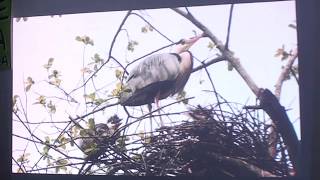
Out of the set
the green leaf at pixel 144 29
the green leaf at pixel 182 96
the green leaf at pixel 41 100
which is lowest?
the green leaf at pixel 182 96

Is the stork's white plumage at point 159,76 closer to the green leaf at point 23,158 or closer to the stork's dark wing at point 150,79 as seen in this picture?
the stork's dark wing at point 150,79

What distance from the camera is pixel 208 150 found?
1759 millimetres

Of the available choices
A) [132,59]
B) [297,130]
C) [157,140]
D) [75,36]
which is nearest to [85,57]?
[75,36]

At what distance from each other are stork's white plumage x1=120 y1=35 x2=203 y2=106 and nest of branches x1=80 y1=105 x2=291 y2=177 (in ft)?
0.51

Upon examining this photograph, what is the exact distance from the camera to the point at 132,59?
187cm

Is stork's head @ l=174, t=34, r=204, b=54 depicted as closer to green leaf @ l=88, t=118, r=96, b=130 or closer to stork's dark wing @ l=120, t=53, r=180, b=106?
stork's dark wing @ l=120, t=53, r=180, b=106

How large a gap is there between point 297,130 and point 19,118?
1.35 m

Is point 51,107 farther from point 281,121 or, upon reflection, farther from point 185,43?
point 281,121

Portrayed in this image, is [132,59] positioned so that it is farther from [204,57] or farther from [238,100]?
[238,100]

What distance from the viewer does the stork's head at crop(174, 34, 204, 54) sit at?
5.94 feet

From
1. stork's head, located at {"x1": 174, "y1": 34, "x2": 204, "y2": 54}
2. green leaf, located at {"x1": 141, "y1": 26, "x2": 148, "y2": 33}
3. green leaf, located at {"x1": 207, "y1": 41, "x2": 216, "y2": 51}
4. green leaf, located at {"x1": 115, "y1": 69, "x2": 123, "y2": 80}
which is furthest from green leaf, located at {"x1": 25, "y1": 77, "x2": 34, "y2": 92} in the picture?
green leaf, located at {"x1": 207, "y1": 41, "x2": 216, "y2": 51}

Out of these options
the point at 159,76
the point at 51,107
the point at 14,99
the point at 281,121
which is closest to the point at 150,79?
the point at 159,76

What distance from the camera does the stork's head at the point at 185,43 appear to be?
181 centimetres

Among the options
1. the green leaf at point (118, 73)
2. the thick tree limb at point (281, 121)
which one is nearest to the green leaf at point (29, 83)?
the green leaf at point (118, 73)
